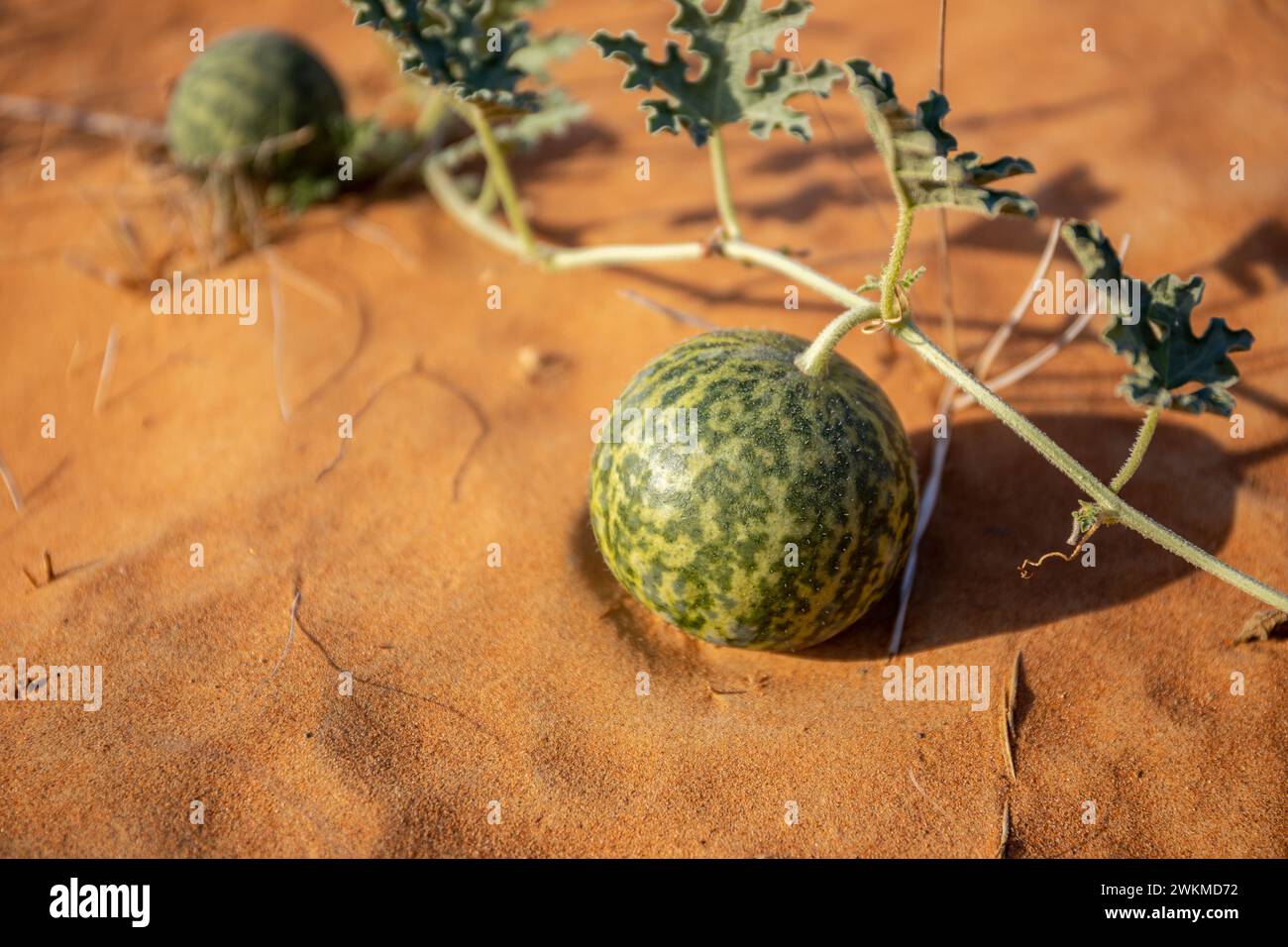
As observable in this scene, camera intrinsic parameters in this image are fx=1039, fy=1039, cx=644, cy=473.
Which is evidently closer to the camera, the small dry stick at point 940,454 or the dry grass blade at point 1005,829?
the dry grass blade at point 1005,829

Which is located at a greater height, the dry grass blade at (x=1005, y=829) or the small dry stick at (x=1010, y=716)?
the small dry stick at (x=1010, y=716)

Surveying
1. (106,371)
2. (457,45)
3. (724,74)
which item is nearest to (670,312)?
(724,74)

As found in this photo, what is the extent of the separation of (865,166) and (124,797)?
A: 3.93 m

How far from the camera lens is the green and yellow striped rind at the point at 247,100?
479 cm

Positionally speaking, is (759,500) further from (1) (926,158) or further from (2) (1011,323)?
(2) (1011,323)

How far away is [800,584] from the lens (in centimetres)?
270

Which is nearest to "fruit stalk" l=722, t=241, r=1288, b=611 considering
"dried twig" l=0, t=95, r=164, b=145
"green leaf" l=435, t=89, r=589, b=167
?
"green leaf" l=435, t=89, r=589, b=167

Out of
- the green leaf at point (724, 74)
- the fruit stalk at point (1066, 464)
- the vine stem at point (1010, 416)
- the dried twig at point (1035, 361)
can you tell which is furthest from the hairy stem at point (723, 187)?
the dried twig at point (1035, 361)

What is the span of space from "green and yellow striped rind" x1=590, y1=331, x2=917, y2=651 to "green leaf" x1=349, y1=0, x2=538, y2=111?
138 centimetres

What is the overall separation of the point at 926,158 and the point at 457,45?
6.88ft

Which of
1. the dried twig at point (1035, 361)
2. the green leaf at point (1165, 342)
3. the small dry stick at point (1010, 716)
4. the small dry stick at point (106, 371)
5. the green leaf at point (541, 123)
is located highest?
the green leaf at point (541, 123)

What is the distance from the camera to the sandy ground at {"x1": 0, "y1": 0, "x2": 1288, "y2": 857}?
2695 mm

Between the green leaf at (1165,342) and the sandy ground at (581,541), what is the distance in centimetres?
84

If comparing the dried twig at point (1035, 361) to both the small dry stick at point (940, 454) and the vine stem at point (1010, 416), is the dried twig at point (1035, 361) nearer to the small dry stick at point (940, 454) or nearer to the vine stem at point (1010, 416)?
the small dry stick at point (940, 454)
